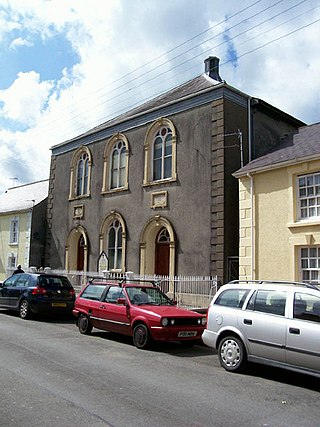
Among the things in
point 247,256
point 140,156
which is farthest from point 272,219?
point 140,156

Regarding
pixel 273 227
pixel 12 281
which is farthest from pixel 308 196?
pixel 12 281

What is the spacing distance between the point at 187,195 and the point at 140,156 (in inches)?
145

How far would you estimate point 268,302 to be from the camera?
7840mm

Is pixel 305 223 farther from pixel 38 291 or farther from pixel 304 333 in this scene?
pixel 38 291

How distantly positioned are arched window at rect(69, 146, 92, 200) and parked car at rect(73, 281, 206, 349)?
1209cm

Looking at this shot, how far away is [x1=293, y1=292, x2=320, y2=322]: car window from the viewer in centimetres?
712

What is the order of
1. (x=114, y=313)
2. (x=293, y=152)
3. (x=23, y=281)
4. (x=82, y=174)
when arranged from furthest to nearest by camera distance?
1. (x=82, y=174)
2. (x=23, y=281)
3. (x=293, y=152)
4. (x=114, y=313)

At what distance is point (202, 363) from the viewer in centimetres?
878

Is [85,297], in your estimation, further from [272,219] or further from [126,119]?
[126,119]

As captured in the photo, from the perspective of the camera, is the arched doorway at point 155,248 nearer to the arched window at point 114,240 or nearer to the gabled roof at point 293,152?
the arched window at point 114,240

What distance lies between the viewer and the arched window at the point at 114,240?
20.3 meters

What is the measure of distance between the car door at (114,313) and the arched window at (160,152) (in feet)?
25.5

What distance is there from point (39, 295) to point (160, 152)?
8187mm

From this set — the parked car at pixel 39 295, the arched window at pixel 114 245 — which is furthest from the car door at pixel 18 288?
the arched window at pixel 114 245
